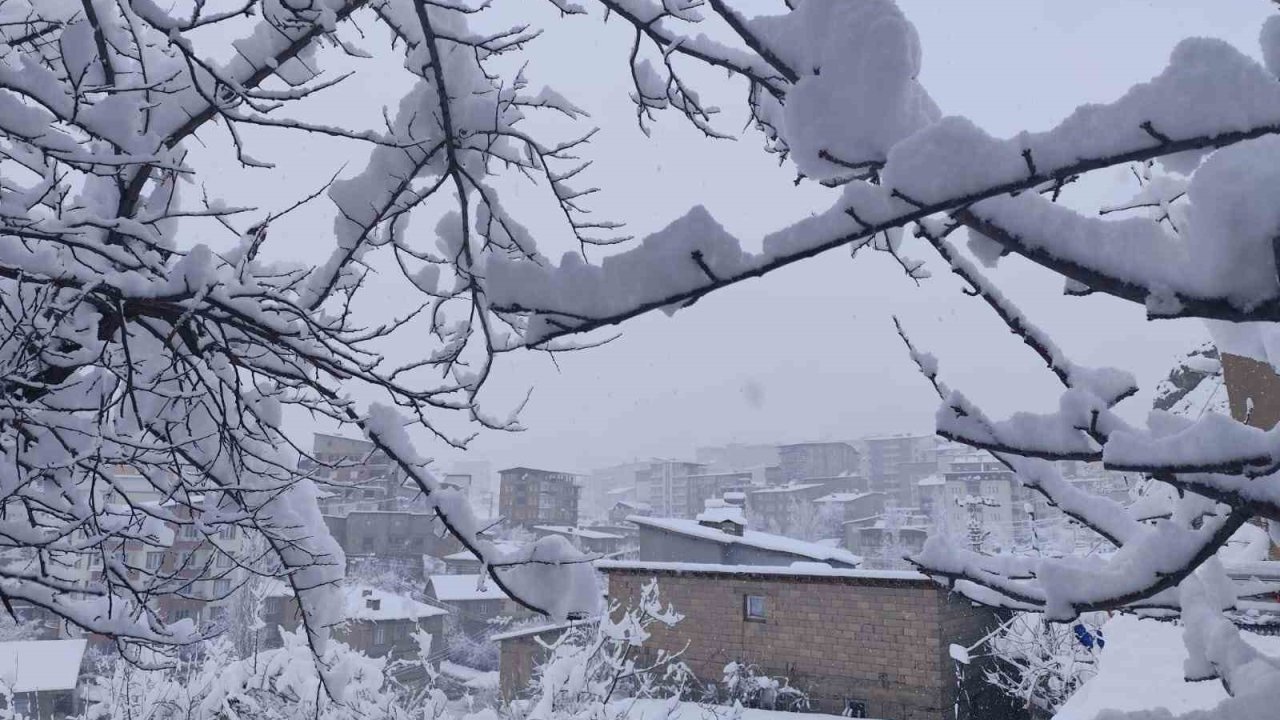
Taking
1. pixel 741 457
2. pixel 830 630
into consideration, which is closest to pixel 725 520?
pixel 830 630

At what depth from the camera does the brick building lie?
512 inches

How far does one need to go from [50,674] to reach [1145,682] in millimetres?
30022

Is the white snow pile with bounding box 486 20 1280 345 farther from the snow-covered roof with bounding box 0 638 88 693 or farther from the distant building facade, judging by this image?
the distant building facade

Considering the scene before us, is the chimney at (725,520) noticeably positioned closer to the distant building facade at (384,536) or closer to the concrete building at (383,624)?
the concrete building at (383,624)

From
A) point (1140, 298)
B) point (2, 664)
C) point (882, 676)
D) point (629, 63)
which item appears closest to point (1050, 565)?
point (1140, 298)

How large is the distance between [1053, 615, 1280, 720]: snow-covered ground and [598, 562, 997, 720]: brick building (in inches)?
324

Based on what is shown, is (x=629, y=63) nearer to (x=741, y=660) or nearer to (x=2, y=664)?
(x=741, y=660)

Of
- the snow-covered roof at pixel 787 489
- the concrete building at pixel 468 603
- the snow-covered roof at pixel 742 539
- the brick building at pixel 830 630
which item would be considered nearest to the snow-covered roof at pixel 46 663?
the concrete building at pixel 468 603

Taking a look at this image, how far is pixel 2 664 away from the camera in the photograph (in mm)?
26828

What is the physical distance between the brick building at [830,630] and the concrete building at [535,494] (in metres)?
40.7

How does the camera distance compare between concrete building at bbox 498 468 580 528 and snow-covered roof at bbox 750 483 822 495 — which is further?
snow-covered roof at bbox 750 483 822 495

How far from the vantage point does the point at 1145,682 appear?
12.6 feet

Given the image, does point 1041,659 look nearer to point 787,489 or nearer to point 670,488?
point 787,489

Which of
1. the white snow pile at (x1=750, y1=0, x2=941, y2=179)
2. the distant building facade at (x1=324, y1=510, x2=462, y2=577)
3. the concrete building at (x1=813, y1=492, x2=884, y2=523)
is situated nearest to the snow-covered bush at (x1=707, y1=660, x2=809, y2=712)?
the white snow pile at (x1=750, y1=0, x2=941, y2=179)
